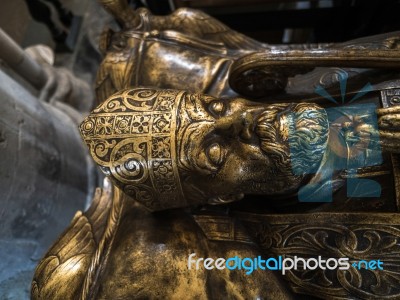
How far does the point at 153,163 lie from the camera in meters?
0.64

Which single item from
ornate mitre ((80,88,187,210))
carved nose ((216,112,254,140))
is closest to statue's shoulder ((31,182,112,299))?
ornate mitre ((80,88,187,210))

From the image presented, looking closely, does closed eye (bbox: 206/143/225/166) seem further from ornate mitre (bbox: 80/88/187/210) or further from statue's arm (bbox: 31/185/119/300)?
statue's arm (bbox: 31/185/119/300)

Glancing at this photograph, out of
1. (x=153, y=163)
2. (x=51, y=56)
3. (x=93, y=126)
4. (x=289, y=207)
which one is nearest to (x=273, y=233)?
(x=289, y=207)

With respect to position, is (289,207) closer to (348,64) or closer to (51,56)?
(348,64)

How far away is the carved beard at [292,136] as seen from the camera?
25.3 inches


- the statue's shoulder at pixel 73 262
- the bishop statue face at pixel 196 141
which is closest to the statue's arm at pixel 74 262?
the statue's shoulder at pixel 73 262

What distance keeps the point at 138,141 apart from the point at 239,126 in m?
0.17

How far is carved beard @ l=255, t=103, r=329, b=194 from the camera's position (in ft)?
2.11

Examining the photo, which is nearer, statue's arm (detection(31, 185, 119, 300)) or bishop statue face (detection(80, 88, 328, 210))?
bishop statue face (detection(80, 88, 328, 210))

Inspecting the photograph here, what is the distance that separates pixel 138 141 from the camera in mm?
637

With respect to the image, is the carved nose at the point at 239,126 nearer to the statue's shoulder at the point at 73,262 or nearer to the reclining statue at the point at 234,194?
the reclining statue at the point at 234,194

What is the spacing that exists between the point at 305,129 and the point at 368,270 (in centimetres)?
28

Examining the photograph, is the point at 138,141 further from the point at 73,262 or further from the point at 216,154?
the point at 73,262

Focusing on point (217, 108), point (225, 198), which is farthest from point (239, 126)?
point (225, 198)
